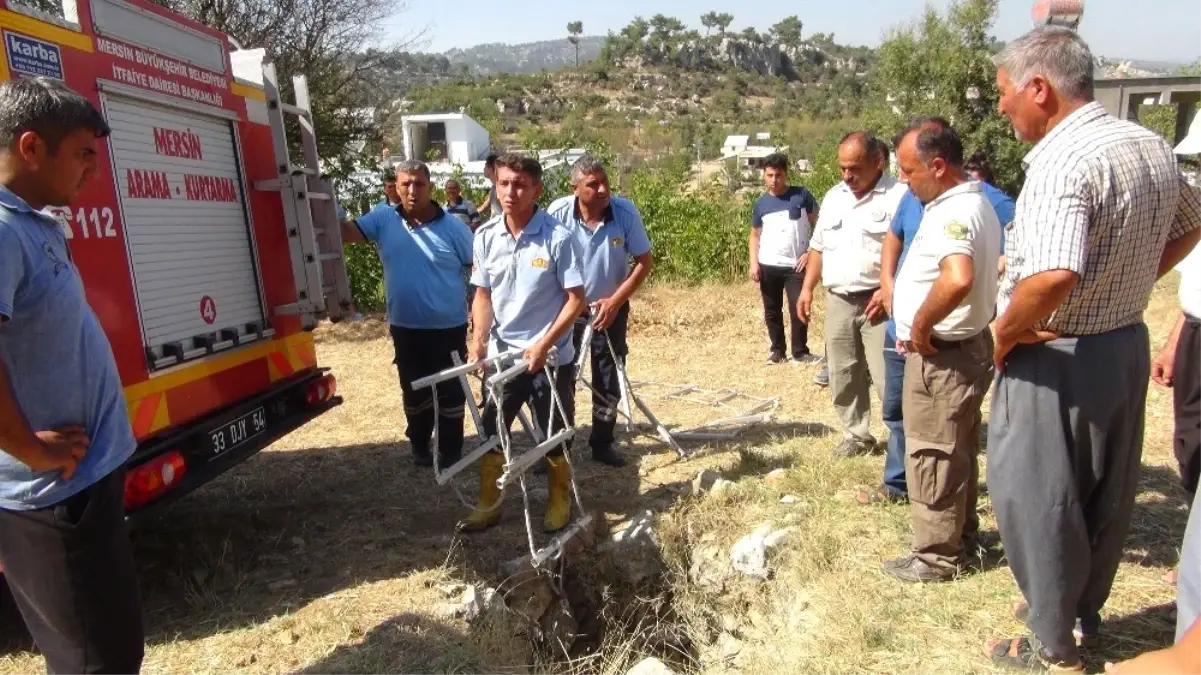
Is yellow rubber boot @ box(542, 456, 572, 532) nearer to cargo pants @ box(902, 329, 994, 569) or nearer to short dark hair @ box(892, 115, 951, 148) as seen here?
cargo pants @ box(902, 329, 994, 569)

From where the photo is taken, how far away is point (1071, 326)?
2420 millimetres

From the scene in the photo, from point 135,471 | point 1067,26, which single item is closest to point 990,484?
point 1067,26

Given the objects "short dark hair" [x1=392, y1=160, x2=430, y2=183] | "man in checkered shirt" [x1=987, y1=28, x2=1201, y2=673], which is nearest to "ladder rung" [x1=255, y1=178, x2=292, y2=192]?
"short dark hair" [x1=392, y1=160, x2=430, y2=183]

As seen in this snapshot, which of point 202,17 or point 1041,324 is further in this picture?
point 202,17

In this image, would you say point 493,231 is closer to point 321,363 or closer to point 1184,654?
point 1184,654

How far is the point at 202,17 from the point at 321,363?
4.50m

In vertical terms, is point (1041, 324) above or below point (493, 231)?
below

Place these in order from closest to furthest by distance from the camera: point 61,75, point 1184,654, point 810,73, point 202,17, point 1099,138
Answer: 1. point 1184,654
2. point 1099,138
3. point 61,75
4. point 202,17
5. point 810,73

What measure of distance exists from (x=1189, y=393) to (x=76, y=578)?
390cm

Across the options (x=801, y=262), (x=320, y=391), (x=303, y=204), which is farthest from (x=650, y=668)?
(x=801, y=262)

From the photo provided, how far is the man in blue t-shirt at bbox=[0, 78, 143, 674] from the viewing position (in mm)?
1983

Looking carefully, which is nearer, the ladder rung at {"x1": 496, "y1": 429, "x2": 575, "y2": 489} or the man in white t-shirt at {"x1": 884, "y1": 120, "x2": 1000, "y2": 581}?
the man in white t-shirt at {"x1": 884, "y1": 120, "x2": 1000, "y2": 581}

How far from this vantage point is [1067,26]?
2.52 metres

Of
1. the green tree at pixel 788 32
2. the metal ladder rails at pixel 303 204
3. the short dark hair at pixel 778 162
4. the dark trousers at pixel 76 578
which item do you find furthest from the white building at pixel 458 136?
the green tree at pixel 788 32
